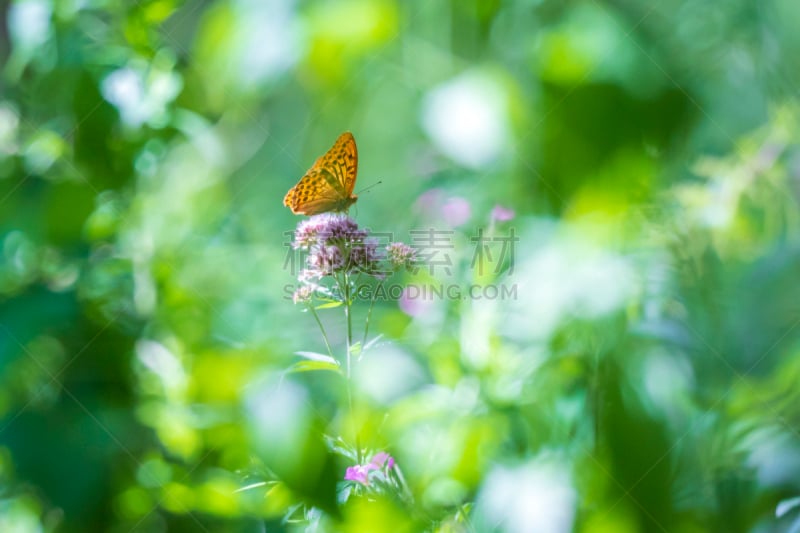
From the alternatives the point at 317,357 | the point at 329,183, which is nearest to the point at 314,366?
the point at 317,357

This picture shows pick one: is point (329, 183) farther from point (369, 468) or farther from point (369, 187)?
point (369, 468)

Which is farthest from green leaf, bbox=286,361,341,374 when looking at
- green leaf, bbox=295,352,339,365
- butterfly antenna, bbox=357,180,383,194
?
butterfly antenna, bbox=357,180,383,194

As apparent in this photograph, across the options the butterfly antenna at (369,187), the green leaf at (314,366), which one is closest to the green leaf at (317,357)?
the green leaf at (314,366)

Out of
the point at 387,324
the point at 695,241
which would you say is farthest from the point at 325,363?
the point at 695,241

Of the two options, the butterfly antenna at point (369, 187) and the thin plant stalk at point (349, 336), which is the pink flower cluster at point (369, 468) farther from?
the butterfly antenna at point (369, 187)

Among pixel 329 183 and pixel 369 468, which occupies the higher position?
pixel 329 183
